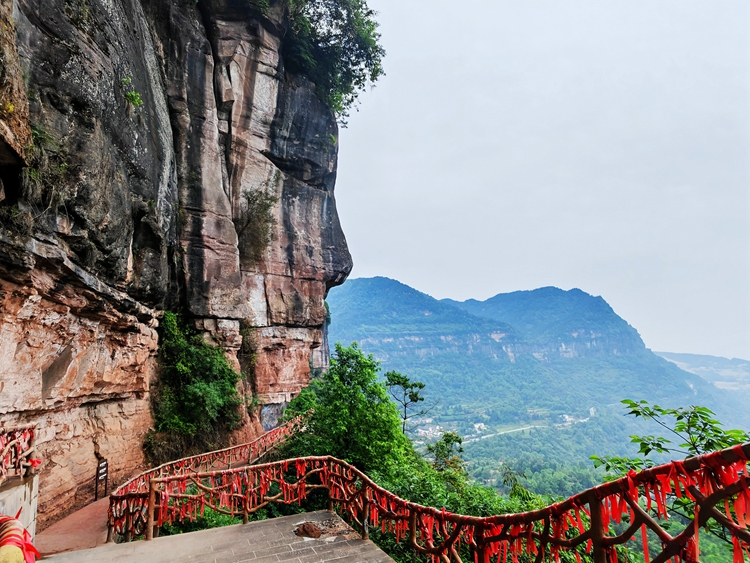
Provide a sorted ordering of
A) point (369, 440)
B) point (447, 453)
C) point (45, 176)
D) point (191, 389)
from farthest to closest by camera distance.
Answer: point (447, 453), point (191, 389), point (369, 440), point (45, 176)

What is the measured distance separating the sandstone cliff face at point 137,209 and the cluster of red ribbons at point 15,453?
8.38 ft

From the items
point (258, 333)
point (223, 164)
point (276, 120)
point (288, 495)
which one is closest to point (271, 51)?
point (276, 120)

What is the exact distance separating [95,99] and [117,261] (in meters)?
3.69

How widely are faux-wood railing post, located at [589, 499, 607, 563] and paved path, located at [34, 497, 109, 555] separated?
8.24m

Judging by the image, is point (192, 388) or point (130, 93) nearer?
point (130, 93)

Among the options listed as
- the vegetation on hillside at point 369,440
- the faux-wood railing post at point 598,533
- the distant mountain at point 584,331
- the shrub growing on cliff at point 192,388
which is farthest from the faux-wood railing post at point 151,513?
the distant mountain at point 584,331

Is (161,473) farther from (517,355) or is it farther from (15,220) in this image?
(517,355)

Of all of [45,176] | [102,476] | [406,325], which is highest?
[45,176]

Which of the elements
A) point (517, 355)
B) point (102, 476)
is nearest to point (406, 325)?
point (517, 355)

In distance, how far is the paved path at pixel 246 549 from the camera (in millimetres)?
5090

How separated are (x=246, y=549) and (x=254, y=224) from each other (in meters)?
14.6

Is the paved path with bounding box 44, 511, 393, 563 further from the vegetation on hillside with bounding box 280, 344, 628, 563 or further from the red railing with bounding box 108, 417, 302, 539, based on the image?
the vegetation on hillside with bounding box 280, 344, 628, 563

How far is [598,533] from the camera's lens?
2.71m

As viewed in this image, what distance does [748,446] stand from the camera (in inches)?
80.0
